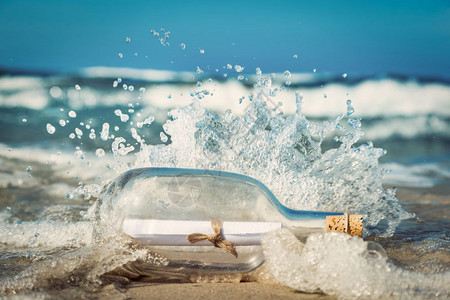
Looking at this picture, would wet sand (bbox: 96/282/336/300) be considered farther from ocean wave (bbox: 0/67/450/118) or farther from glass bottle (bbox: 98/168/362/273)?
ocean wave (bbox: 0/67/450/118)

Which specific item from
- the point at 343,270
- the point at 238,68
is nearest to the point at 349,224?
the point at 343,270

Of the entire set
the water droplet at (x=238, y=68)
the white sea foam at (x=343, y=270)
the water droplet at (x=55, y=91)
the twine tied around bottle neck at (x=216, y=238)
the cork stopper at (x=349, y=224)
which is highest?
the water droplet at (x=55, y=91)

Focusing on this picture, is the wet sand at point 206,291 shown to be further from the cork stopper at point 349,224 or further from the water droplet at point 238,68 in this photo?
the water droplet at point 238,68

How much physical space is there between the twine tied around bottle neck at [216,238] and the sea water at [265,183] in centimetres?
12

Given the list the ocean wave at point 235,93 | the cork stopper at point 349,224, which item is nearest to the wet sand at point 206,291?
the cork stopper at point 349,224

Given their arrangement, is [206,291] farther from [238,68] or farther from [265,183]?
[238,68]

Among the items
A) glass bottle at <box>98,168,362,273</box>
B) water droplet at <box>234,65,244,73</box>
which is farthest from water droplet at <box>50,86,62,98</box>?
glass bottle at <box>98,168,362,273</box>

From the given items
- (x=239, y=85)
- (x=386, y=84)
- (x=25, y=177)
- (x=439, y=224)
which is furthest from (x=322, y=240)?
(x=386, y=84)

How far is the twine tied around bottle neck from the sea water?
0.12 metres

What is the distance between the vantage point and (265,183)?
7.75 feet

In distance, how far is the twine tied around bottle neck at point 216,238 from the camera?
154cm

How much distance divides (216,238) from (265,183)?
85 cm

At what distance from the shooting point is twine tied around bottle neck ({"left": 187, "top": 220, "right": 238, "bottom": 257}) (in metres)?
1.54

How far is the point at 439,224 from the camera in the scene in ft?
8.39
